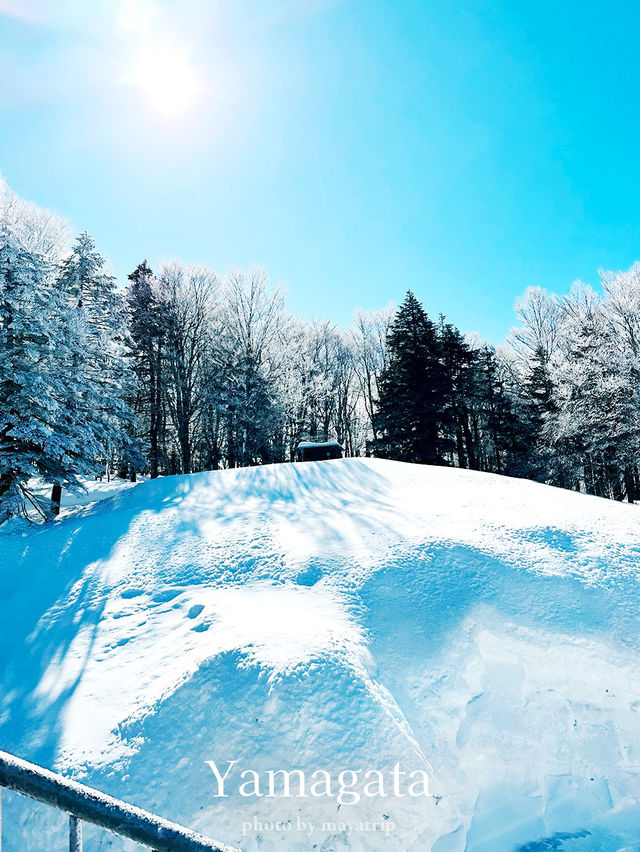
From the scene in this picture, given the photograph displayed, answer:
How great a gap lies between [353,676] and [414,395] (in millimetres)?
20359

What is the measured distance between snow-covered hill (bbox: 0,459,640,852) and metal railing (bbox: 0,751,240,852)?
6.92 feet

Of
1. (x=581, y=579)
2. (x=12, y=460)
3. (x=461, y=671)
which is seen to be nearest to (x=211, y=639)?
(x=461, y=671)

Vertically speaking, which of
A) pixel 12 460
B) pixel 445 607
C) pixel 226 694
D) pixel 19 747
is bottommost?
pixel 19 747

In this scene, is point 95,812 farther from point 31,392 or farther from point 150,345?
point 150,345

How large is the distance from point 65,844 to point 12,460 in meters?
8.85

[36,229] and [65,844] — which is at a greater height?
[36,229]

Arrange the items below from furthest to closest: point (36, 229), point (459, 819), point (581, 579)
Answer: point (36, 229) → point (581, 579) → point (459, 819)

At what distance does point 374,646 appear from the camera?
13.3 ft

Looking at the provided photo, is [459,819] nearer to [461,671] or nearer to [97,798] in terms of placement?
[461,671]

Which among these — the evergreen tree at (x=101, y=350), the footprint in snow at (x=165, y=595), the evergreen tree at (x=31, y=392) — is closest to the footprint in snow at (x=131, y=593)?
the footprint in snow at (x=165, y=595)

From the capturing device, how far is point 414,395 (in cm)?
2298

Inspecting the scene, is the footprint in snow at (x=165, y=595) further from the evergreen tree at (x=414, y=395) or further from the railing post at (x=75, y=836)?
the evergreen tree at (x=414, y=395)

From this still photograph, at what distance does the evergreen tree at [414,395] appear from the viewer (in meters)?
22.7

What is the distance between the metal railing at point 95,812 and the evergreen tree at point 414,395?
72.4 ft
